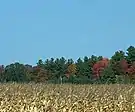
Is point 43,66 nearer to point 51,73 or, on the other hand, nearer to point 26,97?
point 51,73

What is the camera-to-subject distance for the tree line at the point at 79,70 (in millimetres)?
65000

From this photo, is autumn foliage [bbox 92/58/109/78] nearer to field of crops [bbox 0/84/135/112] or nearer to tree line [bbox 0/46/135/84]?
tree line [bbox 0/46/135/84]

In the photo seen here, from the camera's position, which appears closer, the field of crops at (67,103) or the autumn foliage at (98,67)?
the field of crops at (67,103)

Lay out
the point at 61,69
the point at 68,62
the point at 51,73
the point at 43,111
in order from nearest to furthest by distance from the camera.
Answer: the point at 43,111
the point at 51,73
the point at 61,69
the point at 68,62

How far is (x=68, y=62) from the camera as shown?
95938 millimetres

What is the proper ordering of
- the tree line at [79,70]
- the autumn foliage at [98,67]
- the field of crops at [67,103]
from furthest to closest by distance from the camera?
1. the autumn foliage at [98,67]
2. the tree line at [79,70]
3. the field of crops at [67,103]

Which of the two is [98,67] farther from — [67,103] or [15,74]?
[67,103]

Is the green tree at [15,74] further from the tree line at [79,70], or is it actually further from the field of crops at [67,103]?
the field of crops at [67,103]

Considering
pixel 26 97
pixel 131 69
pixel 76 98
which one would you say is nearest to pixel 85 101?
pixel 76 98

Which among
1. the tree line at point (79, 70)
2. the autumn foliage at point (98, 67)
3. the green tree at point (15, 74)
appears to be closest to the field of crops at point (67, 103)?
the tree line at point (79, 70)

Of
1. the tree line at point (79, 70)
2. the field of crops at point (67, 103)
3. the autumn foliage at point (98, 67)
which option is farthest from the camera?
the autumn foliage at point (98, 67)

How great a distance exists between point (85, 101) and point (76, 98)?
1.27 feet

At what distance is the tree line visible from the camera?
65000mm

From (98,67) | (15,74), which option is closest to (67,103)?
(15,74)
